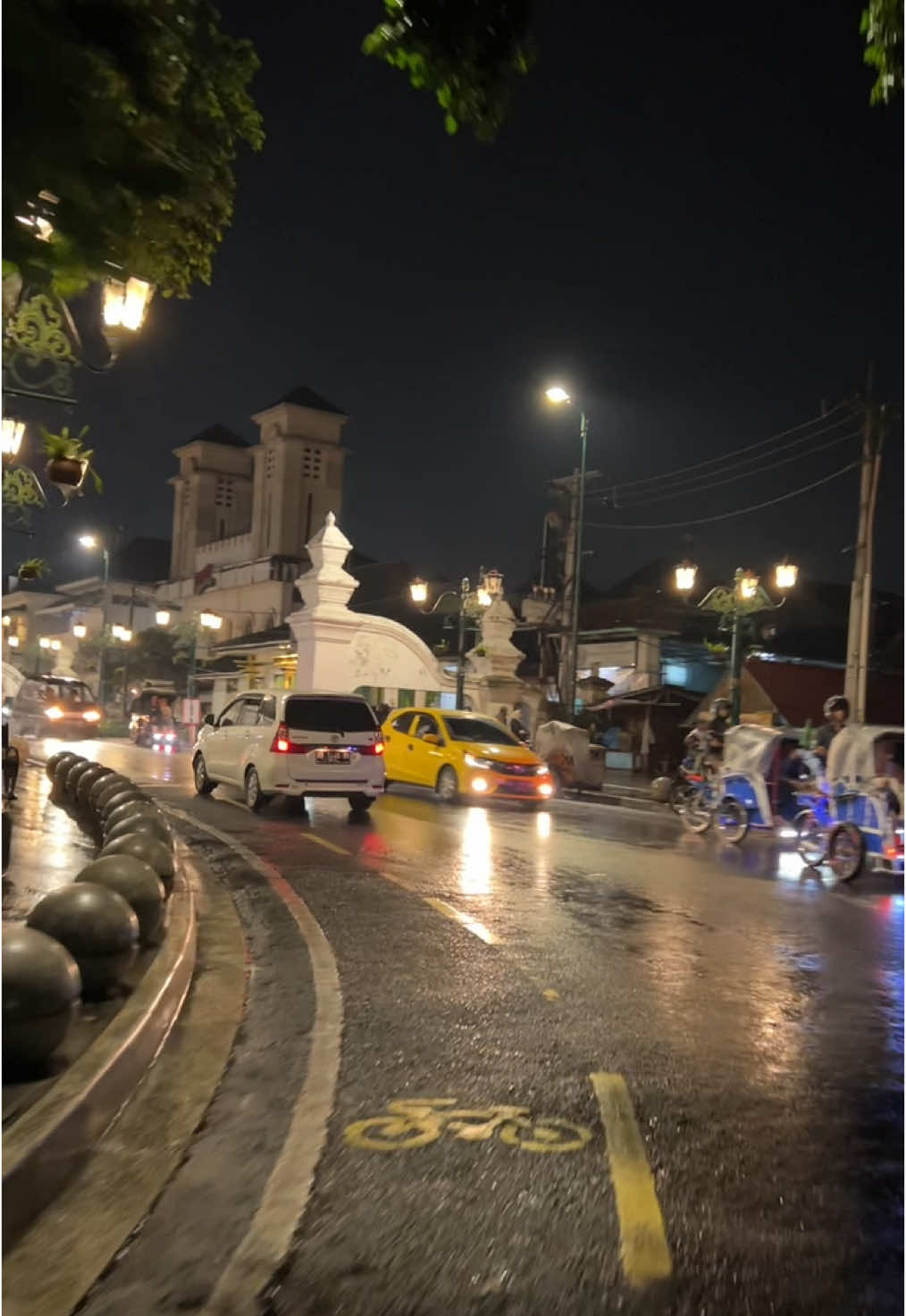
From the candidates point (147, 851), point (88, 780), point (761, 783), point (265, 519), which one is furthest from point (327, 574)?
point (265, 519)

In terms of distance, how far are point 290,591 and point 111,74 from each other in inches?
2132

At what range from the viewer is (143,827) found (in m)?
9.02

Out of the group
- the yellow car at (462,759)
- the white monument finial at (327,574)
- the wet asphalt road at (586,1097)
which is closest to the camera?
the wet asphalt road at (586,1097)

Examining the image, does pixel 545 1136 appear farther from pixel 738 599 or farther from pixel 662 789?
pixel 738 599

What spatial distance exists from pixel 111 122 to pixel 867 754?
10232mm

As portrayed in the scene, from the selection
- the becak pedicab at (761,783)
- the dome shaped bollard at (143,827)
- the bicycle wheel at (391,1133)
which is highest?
the becak pedicab at (761,783)

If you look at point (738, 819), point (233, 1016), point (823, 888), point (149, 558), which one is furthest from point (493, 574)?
point (149, 558)

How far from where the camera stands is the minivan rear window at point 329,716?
53.9 ft

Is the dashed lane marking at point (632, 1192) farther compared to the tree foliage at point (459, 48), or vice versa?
the tree foliage at point (459, 48)

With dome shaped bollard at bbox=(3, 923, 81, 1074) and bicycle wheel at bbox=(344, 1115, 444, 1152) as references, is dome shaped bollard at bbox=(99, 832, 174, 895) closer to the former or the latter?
dome shaped bollard at bbox=(3, 923, 81, 1074)

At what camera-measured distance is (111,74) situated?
Answer: 383cm

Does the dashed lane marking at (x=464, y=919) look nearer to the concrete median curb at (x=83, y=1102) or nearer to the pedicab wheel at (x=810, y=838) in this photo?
the concrete median curb at (x=83, y=1102)

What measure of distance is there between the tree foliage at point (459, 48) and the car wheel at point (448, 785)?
53.0 ft

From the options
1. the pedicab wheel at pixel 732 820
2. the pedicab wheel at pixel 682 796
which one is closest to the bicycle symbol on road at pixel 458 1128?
the pedicab wheel at pixel 732 820
